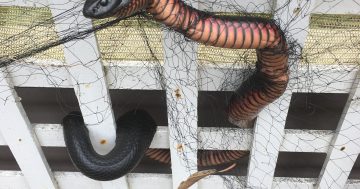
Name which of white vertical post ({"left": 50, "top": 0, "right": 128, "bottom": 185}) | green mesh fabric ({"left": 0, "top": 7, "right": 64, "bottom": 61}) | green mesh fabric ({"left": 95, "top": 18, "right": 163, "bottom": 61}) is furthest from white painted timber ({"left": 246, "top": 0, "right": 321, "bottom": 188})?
green mesh fabric ({"left": 0, "top": 7, "right": 64, "bottom": 61})

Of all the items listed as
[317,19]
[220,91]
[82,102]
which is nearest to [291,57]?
[317,19]

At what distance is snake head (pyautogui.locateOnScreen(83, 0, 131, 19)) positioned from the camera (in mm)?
681

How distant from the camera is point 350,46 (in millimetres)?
987

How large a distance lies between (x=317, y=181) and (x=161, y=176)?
463 millimetres

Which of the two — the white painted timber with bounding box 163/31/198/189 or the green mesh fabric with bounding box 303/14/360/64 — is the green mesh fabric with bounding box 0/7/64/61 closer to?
the white painted timber with bounding box 163/31/198/189

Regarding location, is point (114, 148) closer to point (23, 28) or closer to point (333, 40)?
point (23, 28)

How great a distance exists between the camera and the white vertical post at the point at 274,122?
0.90m

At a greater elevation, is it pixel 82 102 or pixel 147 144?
pixel 82 102

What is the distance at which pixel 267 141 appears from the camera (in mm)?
1173

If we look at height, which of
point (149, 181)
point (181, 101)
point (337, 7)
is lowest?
point (149, 181)

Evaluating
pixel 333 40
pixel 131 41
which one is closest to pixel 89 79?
pixel 131 41

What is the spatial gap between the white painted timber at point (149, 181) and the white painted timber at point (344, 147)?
0.21 ft

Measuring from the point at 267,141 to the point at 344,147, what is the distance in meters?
0.21

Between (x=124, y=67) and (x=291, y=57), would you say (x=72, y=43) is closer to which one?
(x=124, y=67)
